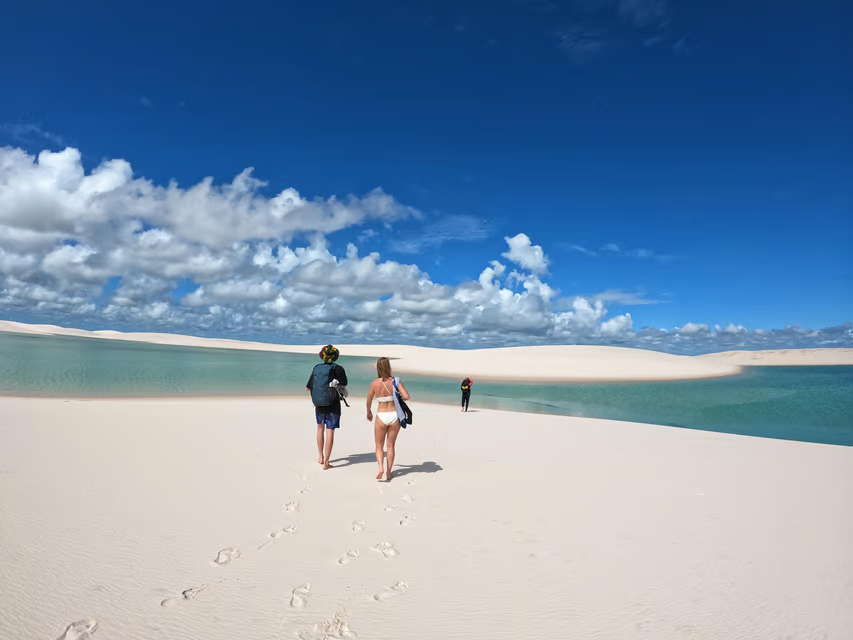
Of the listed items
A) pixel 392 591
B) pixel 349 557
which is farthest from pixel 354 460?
pixel 392 591

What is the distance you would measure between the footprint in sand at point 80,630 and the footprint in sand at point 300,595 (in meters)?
1.50

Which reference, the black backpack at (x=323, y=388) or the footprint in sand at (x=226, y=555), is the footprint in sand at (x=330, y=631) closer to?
the footprint in sand at (x=226, y=555)

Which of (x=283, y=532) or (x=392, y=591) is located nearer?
(x=392, y=591)

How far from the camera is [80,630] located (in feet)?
12.1

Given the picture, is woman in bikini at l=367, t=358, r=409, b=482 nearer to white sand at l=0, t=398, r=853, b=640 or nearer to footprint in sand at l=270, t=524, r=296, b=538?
white sand at l=0, t=398, r=853, b=640

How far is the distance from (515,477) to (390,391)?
310 centimetres

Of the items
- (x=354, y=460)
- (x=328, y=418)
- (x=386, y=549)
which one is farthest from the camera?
(x=354, y=460)

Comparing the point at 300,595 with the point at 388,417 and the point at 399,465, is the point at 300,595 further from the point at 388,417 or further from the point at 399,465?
the point at 399,465

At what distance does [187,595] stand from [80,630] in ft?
2.66

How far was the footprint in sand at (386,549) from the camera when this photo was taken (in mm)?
5449

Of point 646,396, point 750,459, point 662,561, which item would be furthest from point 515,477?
point 646,396

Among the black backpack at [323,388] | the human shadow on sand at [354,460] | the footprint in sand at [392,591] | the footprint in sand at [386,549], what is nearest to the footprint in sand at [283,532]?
the footprint in sand at [386,549]

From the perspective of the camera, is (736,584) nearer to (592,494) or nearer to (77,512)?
(592,494)

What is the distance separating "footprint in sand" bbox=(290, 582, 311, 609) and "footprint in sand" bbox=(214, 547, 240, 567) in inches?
41.0
